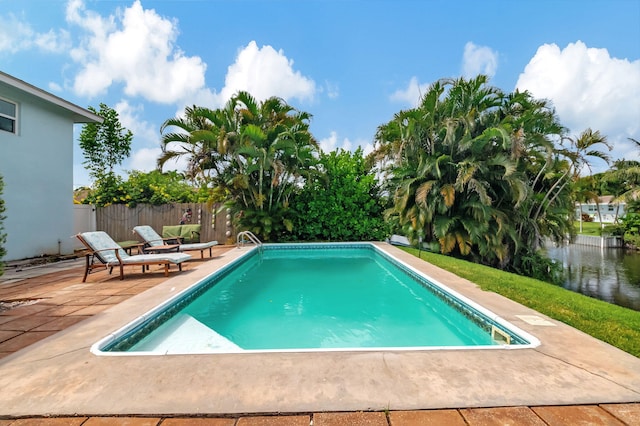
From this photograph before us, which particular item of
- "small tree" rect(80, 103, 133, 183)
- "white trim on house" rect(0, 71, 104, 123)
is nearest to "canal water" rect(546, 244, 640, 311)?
"white trim on house" rect(0, 71, 104, 123)

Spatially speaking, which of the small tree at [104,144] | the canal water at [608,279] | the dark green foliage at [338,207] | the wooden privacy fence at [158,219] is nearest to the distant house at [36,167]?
the wooden privacy fence at [158,219]

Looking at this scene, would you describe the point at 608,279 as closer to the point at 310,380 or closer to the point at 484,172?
the point at 484,172

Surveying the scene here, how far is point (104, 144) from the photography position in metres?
21.4

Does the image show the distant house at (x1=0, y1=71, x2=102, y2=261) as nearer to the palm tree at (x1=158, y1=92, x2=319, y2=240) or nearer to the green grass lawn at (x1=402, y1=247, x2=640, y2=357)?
the palm tree at (x1=158, y1=92, x2=319, y2=240)

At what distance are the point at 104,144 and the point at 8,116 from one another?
47.6 ft

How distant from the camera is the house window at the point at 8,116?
8.42 meters

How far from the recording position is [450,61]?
1414cm

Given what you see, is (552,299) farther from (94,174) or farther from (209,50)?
(94,174)

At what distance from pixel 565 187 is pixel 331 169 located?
8908mm

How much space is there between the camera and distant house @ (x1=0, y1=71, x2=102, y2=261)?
27.7 ft

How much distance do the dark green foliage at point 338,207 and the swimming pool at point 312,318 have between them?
5.13 meters

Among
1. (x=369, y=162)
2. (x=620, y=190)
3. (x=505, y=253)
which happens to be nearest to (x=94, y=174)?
(x=369, y=162)

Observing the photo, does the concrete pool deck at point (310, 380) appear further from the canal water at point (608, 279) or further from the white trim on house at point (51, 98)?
the white trim on house at point (51, 98)

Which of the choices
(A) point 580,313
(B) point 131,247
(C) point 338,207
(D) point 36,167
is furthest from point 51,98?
(A) point 580,313
